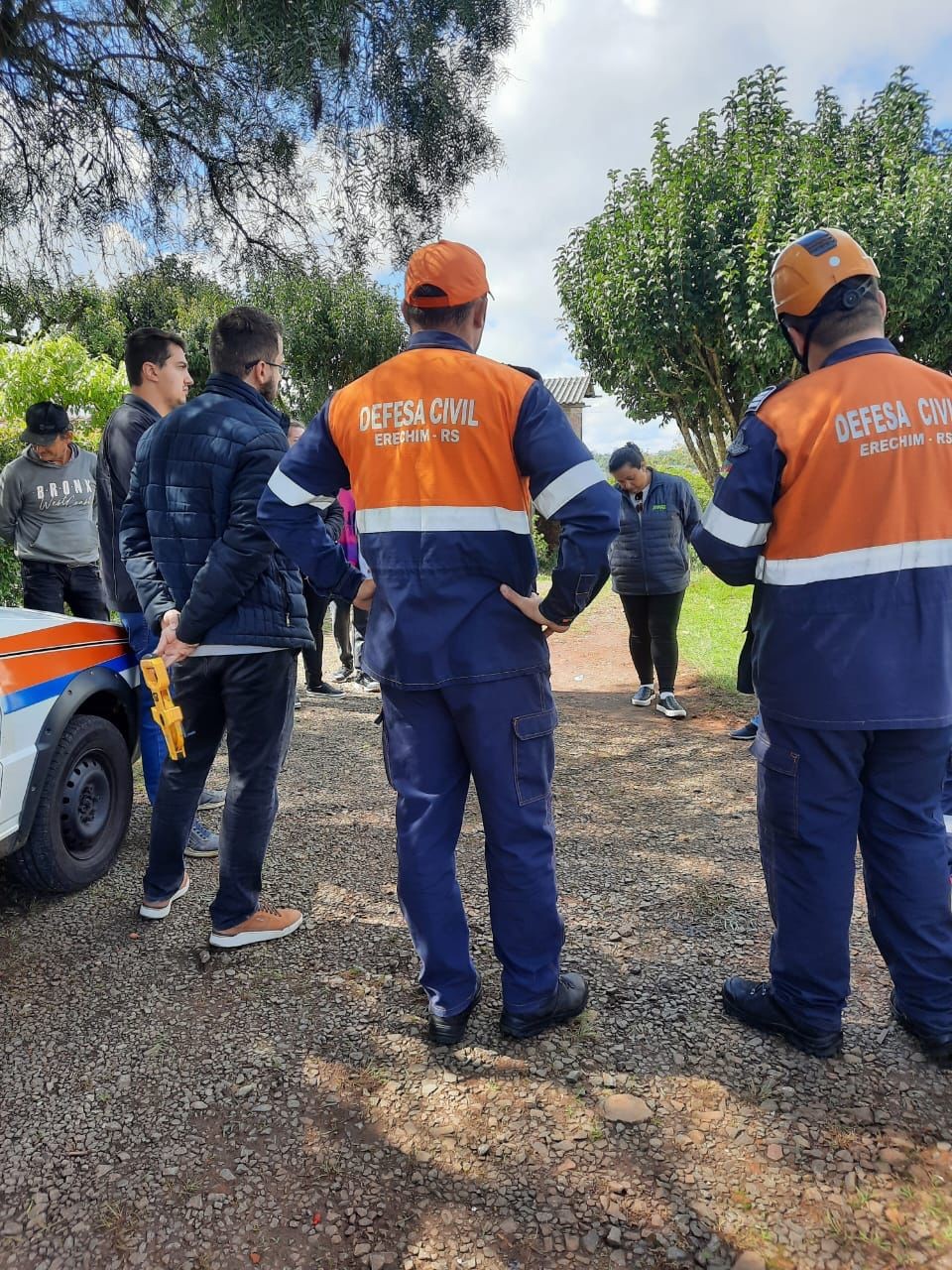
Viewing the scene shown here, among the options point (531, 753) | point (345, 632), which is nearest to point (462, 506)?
point (531, 753)

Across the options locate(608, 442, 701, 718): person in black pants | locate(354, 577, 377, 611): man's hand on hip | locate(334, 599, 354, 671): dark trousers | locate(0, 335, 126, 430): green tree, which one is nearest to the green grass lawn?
locate(608, 442, 701, 718): person in black pants

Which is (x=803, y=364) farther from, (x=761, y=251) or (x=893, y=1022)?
(x=761, y=251)

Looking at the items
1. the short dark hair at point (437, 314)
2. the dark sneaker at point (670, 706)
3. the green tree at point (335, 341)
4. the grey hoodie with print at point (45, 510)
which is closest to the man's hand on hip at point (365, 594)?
the short dark hair at point (437, 314)

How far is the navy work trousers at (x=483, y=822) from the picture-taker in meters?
2.41

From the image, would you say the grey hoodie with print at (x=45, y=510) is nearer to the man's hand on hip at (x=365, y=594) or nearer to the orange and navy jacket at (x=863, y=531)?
the man's hand on hip at (x=365, y=594)

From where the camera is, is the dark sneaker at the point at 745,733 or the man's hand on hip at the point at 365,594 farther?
the dark sneaker at the point at 745,733

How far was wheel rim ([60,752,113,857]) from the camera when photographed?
3449 mm

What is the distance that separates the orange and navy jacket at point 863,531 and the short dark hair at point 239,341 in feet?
5.74

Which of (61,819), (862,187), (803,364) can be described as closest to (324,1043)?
(61,819)

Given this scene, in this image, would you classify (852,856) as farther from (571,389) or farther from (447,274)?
(571,389)

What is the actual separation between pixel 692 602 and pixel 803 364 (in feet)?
33.3

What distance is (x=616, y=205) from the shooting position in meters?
15.4

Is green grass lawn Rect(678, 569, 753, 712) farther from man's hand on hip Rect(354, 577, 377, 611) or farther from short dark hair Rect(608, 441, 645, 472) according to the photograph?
man's hand on hip Rect(354, 577, 377, 611)

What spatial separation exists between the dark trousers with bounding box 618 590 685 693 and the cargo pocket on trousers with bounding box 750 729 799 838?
156 inches
